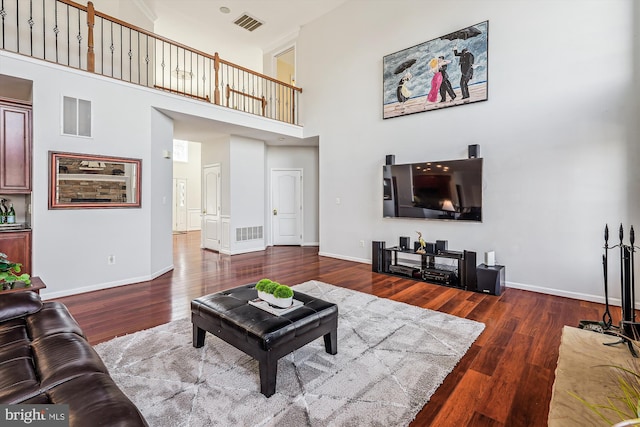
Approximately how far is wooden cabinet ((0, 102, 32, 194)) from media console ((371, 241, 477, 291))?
4864 mm

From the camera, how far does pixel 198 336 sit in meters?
2.48

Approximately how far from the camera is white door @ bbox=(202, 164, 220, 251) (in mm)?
7258

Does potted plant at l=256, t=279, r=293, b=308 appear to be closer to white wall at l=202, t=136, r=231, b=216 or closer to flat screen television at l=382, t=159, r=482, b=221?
flat screen television at l=382, t=159, r=482, b=221

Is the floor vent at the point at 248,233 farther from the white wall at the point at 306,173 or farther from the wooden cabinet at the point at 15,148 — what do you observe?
the wooden cabinet at the point at 15,148

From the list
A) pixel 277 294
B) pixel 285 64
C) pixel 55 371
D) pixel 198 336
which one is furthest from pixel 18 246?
pixel 285 64

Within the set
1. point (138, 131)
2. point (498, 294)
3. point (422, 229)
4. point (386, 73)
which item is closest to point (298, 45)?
point (386, 73)

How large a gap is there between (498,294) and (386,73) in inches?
161

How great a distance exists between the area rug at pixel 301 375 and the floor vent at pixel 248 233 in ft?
13.3

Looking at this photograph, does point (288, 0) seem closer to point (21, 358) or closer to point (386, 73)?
point (386, 73)

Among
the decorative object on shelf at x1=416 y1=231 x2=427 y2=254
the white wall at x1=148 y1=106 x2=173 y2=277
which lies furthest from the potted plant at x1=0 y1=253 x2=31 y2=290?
the decorative object on shelf at x1=416 y1=231 x2=427 y2=254

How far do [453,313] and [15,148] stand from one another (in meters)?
5.38

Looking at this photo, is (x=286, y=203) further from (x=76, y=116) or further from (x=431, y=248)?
(x=76, y=116)

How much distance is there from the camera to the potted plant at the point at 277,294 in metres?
2.18

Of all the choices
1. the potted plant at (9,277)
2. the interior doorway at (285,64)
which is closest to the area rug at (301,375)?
the potted plant at (9,277)
